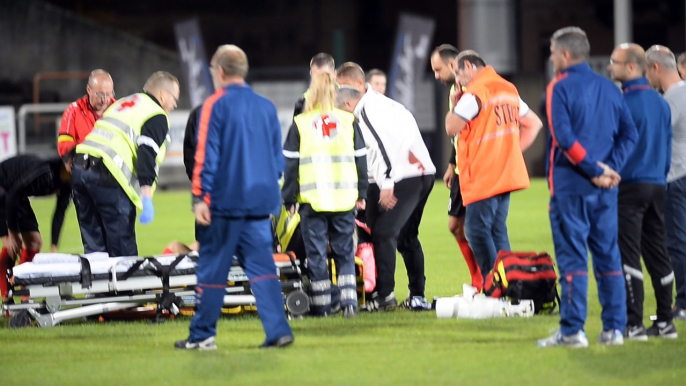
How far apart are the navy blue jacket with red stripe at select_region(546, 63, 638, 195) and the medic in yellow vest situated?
1973 mm

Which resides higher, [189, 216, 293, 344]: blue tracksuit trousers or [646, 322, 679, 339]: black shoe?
[189, 216, 293, 344]: blue tracksuit trousers

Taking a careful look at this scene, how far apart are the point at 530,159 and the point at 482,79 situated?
1872cm

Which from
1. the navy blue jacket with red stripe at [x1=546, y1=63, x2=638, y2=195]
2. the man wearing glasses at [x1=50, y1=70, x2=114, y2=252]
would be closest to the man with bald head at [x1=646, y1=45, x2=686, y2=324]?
the navy blue jacket with red stripe at [x1=546, y1=63, x2=638, y2=195]

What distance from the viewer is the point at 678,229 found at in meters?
7.99

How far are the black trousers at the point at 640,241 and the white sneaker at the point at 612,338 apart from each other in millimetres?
298

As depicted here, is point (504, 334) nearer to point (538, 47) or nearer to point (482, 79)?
point (482, 79)

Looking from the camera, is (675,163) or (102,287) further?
(102,287)

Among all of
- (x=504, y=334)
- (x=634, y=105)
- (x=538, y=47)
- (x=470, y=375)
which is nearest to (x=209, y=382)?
(x=470, y=375)

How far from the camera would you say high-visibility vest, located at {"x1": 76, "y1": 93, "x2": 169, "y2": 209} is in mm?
8711

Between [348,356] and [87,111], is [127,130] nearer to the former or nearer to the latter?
[87,111]

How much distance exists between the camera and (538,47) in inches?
1462

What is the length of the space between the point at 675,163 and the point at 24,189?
5.02 metres

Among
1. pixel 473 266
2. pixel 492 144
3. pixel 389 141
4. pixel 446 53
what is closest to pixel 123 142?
pixel 389 141

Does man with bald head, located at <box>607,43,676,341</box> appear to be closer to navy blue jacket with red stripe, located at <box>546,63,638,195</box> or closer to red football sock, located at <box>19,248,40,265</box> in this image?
Answer: navy blue jacket with red stripe, located at <box>546,63,638,195</box>
